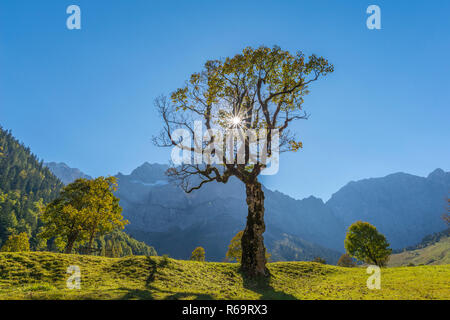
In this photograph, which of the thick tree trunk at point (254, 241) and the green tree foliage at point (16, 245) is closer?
the thick tree trunk at point (254, 241)

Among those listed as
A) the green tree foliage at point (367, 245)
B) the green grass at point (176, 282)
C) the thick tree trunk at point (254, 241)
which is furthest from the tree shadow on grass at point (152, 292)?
the green tree foliage at point (367, 245)

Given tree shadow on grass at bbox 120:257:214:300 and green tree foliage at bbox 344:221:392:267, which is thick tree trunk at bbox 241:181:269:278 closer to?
tree shadow on grass at bbox 120:257:214:300

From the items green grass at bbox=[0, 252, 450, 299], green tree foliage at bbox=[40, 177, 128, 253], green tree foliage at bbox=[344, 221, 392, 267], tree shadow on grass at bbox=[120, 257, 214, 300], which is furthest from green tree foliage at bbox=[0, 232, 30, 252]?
green tree foliage at bbox=[344, 221, 392, 267]

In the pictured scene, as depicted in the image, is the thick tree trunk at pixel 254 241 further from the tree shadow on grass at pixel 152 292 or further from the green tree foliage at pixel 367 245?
the green tree foliage at pixel 367 245

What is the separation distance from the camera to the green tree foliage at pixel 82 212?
1385 inches

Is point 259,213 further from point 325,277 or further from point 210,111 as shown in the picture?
point 210,111

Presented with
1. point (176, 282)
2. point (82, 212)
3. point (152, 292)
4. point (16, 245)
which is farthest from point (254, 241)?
point (16, 245)

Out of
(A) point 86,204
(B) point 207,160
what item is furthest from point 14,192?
(B) point 207,160

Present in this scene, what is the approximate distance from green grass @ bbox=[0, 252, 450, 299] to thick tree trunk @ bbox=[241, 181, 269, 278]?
4.08ft

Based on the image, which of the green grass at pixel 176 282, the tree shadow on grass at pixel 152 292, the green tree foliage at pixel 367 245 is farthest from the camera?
the green tree foliage at pixel 367 245

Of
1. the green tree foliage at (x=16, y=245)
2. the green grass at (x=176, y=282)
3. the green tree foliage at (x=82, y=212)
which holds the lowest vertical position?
the green tree foliage at (x=16, y=245)

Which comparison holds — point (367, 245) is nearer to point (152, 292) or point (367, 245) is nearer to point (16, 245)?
point (152, 292)

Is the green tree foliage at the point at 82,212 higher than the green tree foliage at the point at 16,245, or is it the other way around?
the green tree foliage at the point at 82,212

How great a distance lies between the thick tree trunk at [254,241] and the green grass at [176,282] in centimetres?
124
